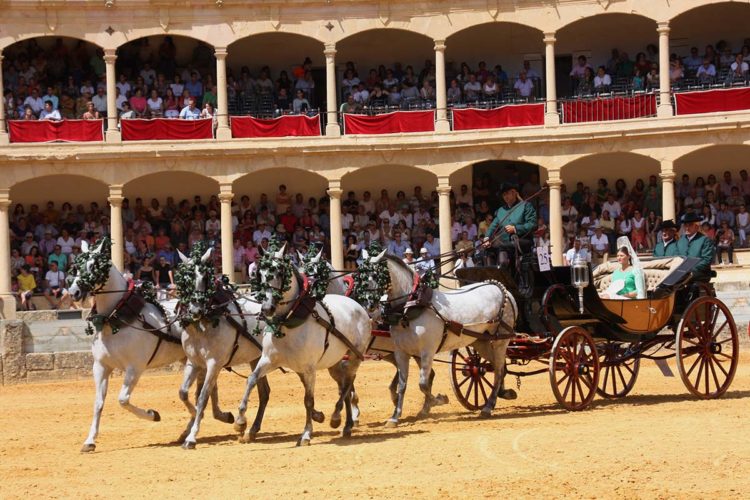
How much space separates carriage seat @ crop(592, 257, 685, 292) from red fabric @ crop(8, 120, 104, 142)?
19.5m

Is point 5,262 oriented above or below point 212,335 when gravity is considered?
above

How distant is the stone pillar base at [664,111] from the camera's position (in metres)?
33.2

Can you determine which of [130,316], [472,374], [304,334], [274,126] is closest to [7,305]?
[274,126]

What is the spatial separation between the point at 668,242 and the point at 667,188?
15.8 meters

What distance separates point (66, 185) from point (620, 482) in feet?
90.5

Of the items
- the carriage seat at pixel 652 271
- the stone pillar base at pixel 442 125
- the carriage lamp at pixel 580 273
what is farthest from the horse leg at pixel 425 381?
the stone pillar base at pixel 442 125

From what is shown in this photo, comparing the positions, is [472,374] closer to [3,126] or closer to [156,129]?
[156,129]

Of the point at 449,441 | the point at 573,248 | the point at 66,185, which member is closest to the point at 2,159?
the point at 66,185

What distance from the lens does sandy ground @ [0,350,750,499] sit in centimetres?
1064

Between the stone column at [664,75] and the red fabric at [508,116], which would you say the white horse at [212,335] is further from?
the stone column at [664,75]

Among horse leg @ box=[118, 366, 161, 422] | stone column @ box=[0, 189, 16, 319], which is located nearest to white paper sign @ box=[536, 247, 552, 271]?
horse leg @ box=[118, 366, 161, 422]

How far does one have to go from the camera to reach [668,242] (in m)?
17.6

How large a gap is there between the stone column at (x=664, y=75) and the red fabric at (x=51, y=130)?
1462 cm

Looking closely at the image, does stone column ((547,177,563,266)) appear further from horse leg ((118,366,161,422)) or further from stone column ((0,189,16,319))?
horse leg ((118,366,161,422))
